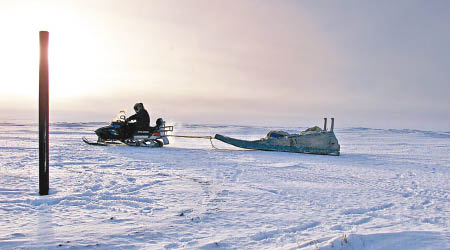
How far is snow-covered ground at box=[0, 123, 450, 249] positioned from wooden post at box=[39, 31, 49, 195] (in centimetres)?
27

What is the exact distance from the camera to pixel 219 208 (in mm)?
4520

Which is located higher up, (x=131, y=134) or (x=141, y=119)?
(x=141, y=119)

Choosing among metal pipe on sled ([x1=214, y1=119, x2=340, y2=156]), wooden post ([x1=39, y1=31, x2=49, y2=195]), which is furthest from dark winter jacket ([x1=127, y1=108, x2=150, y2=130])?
wooden post ([x1=39, y1=31, x2=49, y2=195])

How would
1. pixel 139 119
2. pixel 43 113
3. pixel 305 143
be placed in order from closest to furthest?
pixel 43 113
pixel 305 143
pixel 139 119

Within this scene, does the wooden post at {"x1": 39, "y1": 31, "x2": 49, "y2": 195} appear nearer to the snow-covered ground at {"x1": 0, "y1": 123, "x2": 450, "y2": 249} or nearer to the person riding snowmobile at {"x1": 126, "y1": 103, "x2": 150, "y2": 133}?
the snow-covered ground at {"x1": 0, "y1": 123, "x2": 450, "y2": 249}

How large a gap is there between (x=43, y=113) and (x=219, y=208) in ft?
10.2

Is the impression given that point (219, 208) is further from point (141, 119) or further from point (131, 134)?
point (131, 134)

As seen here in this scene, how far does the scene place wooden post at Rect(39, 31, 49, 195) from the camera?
4.99 meters

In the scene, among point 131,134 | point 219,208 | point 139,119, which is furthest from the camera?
point 131,134

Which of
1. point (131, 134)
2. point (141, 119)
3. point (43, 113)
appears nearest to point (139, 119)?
point (141, 119)

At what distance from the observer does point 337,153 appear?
11.7 meters

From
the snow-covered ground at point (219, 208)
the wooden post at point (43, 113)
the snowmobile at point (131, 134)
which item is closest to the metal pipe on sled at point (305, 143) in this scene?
the snowmobile at point (131, 134)

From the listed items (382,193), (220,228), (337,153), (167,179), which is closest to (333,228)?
(220,228)

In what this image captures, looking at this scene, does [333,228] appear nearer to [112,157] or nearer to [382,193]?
[382,193]
